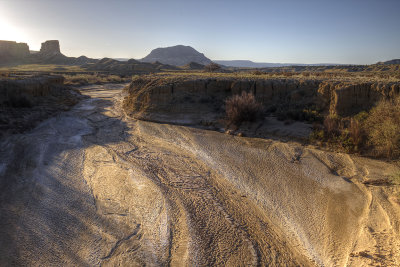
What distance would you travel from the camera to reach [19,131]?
28.9ft

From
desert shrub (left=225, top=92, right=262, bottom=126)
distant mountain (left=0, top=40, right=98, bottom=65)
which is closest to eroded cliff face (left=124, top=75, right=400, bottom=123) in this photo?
desert shrub (left=225, top=92, right=262, bottom=126)

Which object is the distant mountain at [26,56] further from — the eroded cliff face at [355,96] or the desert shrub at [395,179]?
the desert shrub at [395,179]

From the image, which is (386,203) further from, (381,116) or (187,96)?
(187,96)

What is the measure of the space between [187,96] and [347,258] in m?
9.02

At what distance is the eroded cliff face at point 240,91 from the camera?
8141 mm

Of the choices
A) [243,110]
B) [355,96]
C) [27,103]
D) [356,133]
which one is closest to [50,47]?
[27,103]

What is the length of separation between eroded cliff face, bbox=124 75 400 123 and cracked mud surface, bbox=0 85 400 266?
2.79 metres

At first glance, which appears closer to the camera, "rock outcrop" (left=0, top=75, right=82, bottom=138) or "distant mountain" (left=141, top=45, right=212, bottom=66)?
"rock outcrop" (left=0, top=75, right=82, bottom=138)

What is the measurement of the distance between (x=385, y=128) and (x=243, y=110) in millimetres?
4353

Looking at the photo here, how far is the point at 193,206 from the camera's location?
4.61 meters

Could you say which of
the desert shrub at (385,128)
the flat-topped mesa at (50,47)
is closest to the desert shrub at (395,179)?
the desert shrub at (385,128)

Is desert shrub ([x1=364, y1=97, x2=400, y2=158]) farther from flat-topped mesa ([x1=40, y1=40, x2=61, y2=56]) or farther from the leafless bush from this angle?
flat-topped mesa ([x1=40, y1=40, x2=61, y2=56])

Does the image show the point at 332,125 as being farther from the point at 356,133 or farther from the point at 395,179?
the point at 395,179

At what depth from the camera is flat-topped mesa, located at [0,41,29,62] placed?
234 feet
